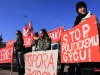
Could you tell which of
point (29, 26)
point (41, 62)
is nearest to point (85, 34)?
point (41, 62)

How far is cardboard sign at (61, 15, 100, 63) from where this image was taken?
670 cm

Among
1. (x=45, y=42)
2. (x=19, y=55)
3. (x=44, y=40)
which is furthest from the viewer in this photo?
(x=19, y=55)

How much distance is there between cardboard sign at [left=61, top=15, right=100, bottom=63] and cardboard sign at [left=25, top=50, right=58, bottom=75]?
391mm

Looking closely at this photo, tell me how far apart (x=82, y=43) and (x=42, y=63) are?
2.79 metres

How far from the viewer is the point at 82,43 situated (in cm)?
757

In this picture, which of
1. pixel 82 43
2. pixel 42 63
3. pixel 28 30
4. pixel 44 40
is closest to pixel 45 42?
pixel 44 40

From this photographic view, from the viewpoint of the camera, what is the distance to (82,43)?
7.57 m

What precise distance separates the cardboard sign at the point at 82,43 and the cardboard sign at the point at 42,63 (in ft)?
1.28

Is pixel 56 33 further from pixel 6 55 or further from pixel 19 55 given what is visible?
pixel 19 55

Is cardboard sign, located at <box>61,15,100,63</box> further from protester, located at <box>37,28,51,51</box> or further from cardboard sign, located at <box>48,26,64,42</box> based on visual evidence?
cardboard sign, located at <box>48,26,64,42</box>

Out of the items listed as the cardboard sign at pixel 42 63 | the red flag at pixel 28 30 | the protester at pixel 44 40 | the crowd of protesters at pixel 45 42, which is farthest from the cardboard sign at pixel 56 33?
the cardboard sign at pixel 42 63

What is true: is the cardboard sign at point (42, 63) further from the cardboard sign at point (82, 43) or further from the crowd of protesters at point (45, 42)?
the crowd of protesters at point (45, 42)

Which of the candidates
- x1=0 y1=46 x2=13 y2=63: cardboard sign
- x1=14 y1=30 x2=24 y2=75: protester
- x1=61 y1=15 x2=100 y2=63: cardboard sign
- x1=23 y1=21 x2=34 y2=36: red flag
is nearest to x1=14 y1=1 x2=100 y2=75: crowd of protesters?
x1=14 y1=30 x2=24 y2=75: protester

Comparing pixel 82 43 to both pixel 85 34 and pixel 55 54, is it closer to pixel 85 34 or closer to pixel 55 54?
pixel 85 34
